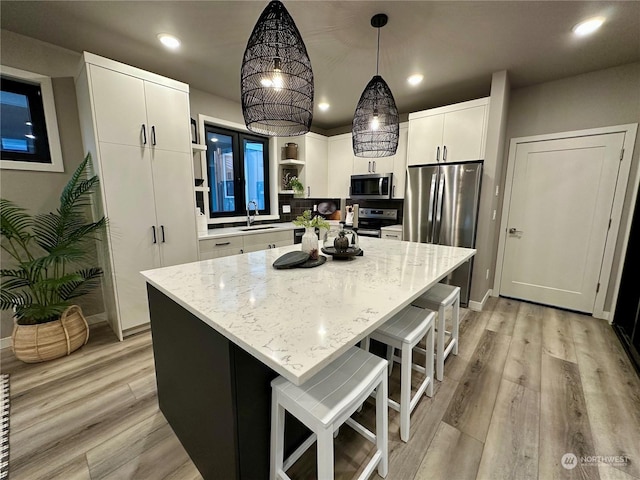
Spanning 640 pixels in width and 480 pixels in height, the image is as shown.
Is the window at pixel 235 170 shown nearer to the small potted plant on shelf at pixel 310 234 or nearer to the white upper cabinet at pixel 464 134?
the small potted plant on shelf at pixel 310 234

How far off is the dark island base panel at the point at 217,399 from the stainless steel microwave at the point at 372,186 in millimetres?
3200

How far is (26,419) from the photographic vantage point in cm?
156

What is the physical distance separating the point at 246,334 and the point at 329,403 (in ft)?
1.30

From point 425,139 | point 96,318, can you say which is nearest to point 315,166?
point 425,139

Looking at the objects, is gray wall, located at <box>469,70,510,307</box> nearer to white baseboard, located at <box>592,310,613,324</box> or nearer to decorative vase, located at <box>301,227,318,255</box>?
white baseboard, located at <box>592,310,613,324</box>

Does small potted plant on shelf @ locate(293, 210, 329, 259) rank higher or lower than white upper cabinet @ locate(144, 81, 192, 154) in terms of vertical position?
Answer: lower

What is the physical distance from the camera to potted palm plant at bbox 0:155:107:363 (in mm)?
2012

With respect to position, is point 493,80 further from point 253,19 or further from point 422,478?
point 422,478

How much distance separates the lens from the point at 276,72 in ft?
4.14

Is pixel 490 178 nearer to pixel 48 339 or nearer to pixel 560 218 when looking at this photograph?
pixel 560 218

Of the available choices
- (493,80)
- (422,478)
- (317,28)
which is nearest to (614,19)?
(493,80)

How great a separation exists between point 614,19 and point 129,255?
420 cm

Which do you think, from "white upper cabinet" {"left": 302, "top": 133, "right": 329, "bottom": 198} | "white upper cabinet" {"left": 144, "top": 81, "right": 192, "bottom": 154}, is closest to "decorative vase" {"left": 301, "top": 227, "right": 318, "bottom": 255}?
"white upper cabinet" {"left": 144, "top": 81, "right": 192, "bottom": 154}

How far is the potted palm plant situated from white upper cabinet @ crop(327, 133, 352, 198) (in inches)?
127
